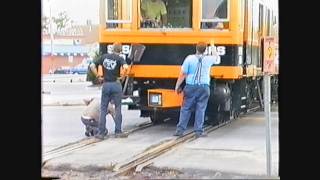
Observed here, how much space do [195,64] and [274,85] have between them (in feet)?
24.2

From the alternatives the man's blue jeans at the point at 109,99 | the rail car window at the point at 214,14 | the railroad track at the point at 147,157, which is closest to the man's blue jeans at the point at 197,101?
the railroad track at the point at 147,157

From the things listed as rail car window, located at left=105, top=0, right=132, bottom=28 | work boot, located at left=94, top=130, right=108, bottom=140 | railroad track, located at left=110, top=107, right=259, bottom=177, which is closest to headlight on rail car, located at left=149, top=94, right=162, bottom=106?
railroad track, located at left=110, top=107, right=259, bottom=177

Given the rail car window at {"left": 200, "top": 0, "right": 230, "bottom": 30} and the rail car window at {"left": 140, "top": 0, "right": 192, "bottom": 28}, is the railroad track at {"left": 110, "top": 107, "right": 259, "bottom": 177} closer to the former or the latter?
the rail car window at {"left": 200, "top": 0, "right": 230, "bottom": 30}

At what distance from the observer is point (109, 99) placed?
36.4ft

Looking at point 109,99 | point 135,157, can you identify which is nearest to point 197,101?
point 109,99

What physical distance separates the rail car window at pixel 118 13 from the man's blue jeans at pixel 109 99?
1.51m

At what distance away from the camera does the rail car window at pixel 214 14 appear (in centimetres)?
1177

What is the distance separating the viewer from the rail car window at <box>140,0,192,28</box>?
12.2 metres

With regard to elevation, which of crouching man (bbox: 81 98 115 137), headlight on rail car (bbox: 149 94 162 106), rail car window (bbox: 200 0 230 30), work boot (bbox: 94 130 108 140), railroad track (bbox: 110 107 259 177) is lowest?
railroad track (bbox: 110 107 259 177)

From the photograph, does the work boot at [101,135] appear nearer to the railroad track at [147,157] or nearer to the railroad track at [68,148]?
the railroad track at [68,148]

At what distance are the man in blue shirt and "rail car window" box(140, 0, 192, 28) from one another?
112 centimetres

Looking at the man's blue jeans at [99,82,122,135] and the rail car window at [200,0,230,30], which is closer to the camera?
the man's blue jeans at [99,82,122,135]

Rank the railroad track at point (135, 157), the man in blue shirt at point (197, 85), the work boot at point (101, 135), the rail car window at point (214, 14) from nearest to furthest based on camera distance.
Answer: the railroad track at point (135, 157) < the work boot at point (101, 135) < the man in blue shirt at point (197, 85) < the rail car window at point (214, 14)
